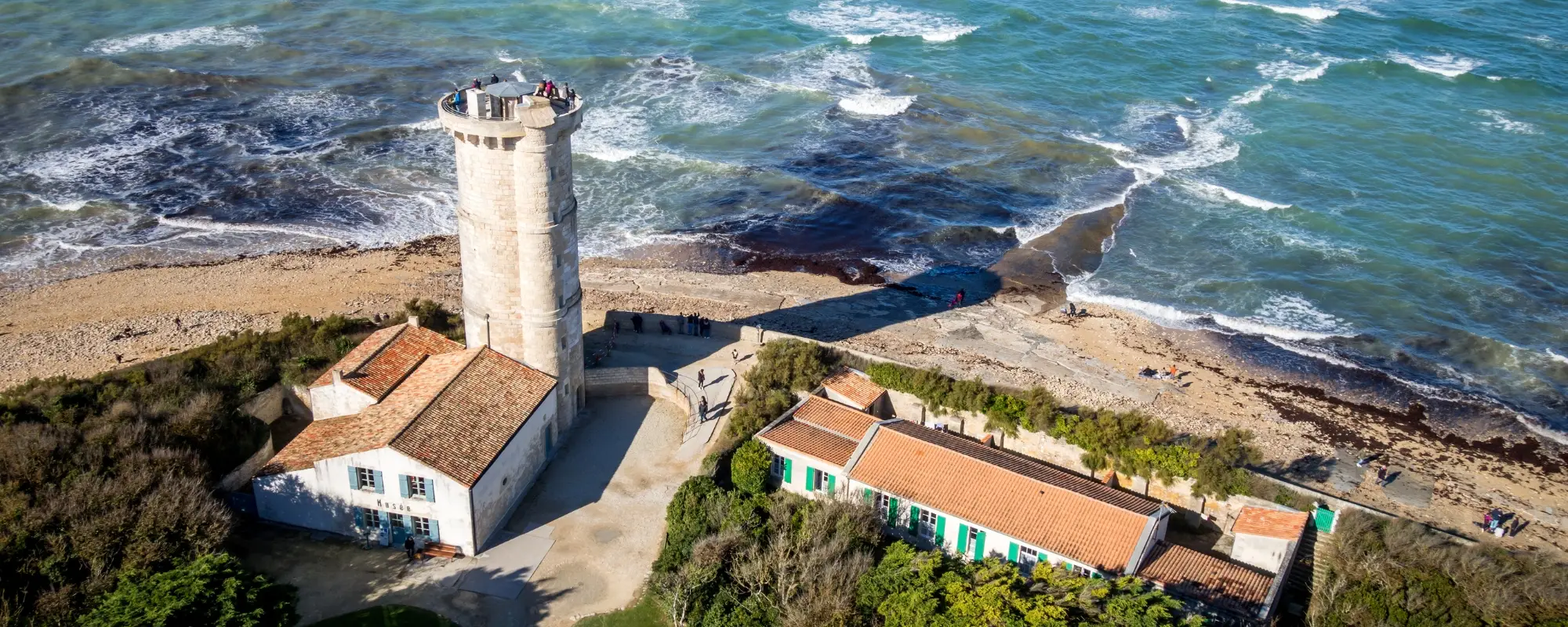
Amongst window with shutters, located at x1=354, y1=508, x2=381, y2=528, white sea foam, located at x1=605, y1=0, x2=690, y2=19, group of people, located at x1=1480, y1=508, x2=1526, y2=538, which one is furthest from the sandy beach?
white sea foam, located at x1=605, y1=0, x2=690, y2=19

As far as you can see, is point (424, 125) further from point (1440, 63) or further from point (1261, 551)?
point (1440, 63)

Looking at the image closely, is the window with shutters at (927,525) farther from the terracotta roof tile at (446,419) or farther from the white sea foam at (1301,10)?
the white sea foam at (1301,10)

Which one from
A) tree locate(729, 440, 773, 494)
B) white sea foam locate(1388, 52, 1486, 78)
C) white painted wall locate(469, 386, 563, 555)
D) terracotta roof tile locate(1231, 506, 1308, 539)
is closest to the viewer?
white painted wall locate(469, 386, 563, 555)

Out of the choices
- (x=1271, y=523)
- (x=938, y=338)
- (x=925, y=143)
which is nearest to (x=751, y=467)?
(x=1271, y=523)

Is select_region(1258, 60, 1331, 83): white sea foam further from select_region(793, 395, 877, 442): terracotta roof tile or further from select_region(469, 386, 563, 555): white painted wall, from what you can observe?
select_region(469, 386, 563, 555): white painted wall

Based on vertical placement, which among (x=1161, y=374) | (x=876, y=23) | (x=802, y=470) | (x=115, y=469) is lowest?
(x=1161, y=374)

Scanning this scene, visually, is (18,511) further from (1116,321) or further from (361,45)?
(361,45)
